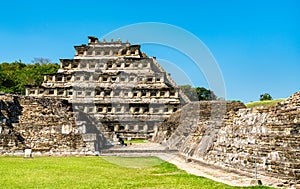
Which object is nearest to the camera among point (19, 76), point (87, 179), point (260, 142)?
point (87, 179)

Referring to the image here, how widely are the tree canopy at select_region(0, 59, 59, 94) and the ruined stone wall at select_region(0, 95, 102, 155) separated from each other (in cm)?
3860

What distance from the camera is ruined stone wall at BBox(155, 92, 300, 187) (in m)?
10.7

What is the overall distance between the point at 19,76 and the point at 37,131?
5350cm

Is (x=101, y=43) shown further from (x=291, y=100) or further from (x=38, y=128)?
(x=291, y=100)

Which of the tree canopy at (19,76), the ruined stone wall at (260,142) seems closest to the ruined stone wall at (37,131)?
the ruined stone wall at (260,142)

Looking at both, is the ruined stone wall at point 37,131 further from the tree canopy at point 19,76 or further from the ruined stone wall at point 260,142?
the tree canopy at point 19,76

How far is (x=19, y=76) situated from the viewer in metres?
71.7

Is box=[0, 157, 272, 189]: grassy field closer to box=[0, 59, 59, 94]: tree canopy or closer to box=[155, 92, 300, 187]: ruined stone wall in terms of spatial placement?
box=[155, 92, 300, 187]: ruined stone wall

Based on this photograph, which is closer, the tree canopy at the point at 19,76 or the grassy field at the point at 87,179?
the grassy field at the point at 87,179

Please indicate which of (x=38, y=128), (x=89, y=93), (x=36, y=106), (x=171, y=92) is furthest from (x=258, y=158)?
(x=89, y=93)

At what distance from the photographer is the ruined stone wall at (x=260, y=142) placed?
10.7 m

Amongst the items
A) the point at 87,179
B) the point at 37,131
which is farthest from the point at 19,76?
the point at 87,179

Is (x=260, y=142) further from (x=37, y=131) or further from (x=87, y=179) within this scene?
(x=37, y=131)

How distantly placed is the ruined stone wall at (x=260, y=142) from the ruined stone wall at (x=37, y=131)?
7.87m
